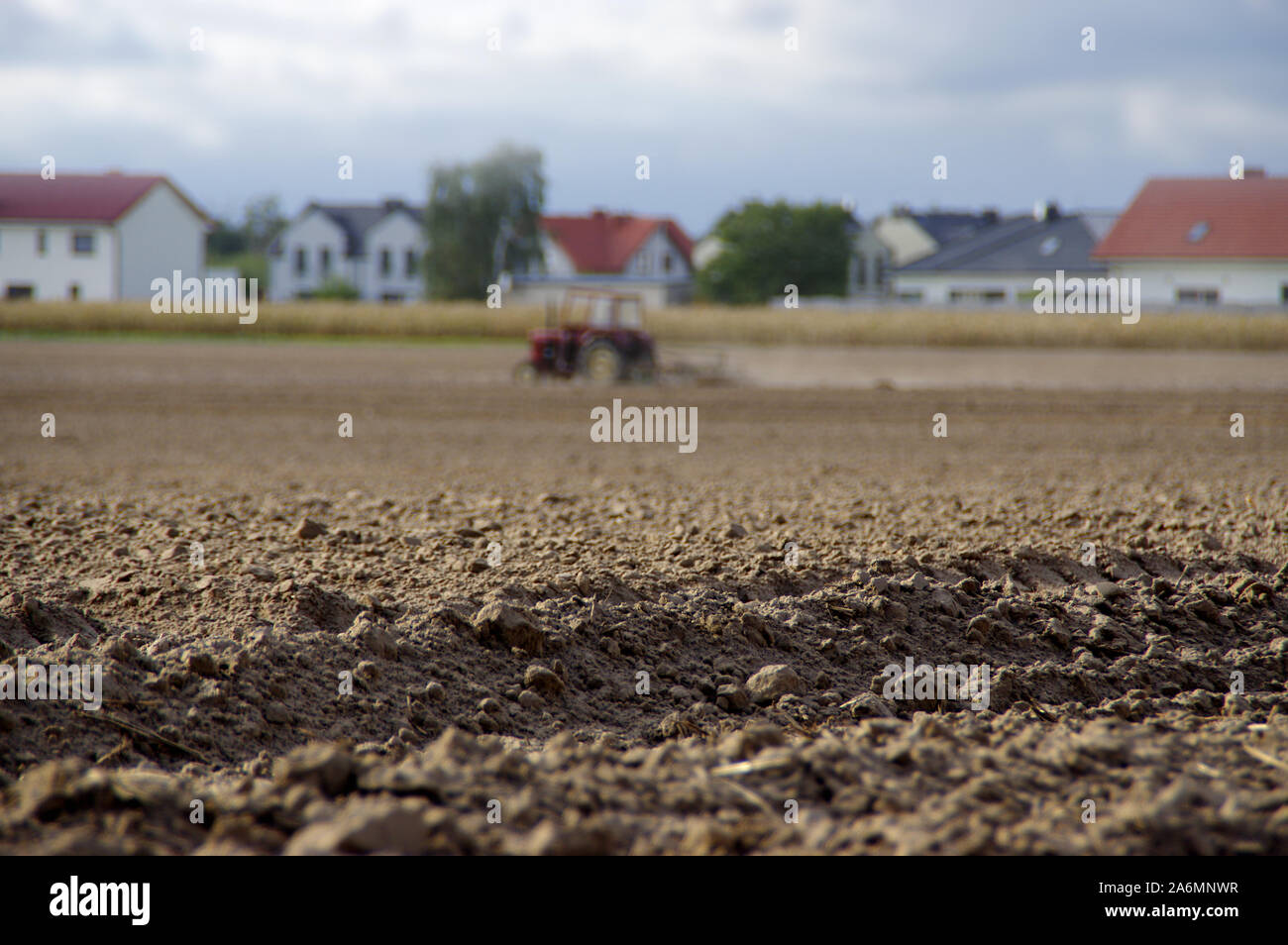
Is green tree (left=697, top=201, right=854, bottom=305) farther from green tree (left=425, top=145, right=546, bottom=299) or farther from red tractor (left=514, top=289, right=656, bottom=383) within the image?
red tractor (left=514, top=289, right=656, bottom=383)

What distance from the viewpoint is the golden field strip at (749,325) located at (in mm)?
28906

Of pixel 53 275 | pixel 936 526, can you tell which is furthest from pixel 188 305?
pixel 936 526

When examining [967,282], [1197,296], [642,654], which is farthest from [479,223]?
[642,654]

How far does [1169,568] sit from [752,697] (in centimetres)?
326

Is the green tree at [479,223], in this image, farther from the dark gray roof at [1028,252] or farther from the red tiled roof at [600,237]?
the dark gray roof at [1028,252]

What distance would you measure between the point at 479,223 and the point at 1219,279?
131 ft

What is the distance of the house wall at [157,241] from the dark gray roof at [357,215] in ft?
68.6

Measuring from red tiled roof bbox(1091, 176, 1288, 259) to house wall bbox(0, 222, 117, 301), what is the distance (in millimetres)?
35864

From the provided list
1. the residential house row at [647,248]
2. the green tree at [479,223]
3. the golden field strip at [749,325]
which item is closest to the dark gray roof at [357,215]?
the residential house row at [647,248]

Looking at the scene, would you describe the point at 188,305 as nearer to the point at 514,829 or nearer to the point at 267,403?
the point at 267,403

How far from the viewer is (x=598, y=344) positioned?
21375 mm

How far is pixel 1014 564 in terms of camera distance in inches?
264

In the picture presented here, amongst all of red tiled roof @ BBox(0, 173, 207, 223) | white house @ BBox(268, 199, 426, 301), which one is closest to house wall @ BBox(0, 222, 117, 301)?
red tiled roof @ BBox(0, 173, 207, 223)
